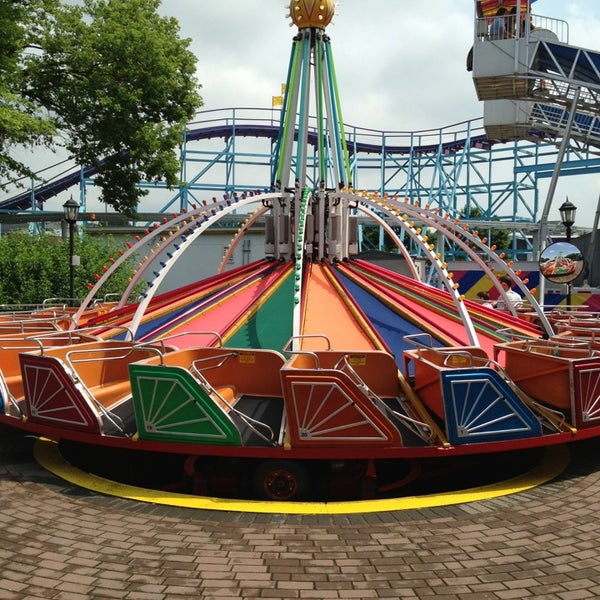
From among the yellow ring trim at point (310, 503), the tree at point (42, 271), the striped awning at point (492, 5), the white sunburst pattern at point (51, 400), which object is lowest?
the yellow ring trim at point (310, 503)

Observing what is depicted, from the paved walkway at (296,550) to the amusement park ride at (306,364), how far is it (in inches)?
25.4

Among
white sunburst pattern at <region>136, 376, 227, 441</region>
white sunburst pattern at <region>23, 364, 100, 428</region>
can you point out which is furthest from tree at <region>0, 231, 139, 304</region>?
white sunburst pattern at <region>136, 376, 227, 441</region>

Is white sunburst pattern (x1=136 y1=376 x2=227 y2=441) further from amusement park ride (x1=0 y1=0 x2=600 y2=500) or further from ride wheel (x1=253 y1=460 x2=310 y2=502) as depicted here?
ride wheel (x1=253 y1=460 x2=310 y2=502)

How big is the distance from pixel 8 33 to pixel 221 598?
57.6 ft

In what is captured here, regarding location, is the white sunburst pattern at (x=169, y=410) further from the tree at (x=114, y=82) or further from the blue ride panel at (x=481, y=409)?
the tree at (x=114, y=82)

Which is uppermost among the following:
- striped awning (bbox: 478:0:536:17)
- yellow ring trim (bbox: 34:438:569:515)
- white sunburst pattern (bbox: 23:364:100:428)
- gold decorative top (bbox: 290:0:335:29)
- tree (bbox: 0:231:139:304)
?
striped awning (bbox: 478:0:536:17)

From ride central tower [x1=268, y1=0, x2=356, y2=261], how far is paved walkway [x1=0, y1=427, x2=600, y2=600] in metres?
5.33

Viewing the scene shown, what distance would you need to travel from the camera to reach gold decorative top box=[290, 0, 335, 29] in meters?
10.4

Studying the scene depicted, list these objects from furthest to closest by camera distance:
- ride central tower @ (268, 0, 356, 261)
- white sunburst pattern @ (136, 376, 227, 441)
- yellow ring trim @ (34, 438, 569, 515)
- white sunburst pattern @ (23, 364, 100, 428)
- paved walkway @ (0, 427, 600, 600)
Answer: ride central tower @ (268, 0, 356, 261)
white sunburst pattern @ (23, 364, 100, 428)
white sunburst pattern @ (136, 376, 227, 441)
yellow ring trim @ (34, 438, 569, 515)
paved walkway @ (0, 427, 600, 600)

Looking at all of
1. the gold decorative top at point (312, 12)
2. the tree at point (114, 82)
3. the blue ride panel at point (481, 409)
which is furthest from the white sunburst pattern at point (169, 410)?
the tree at point (114, 82)

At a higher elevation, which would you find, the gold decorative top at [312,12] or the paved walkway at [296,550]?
the gold decorative top at [312,12]

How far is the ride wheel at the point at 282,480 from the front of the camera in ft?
18.4

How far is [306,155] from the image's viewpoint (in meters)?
10.3

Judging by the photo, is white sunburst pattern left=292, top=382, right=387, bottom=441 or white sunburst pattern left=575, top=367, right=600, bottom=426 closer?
white sunburst pattern left=292, top=382, right=387, bottom=441
